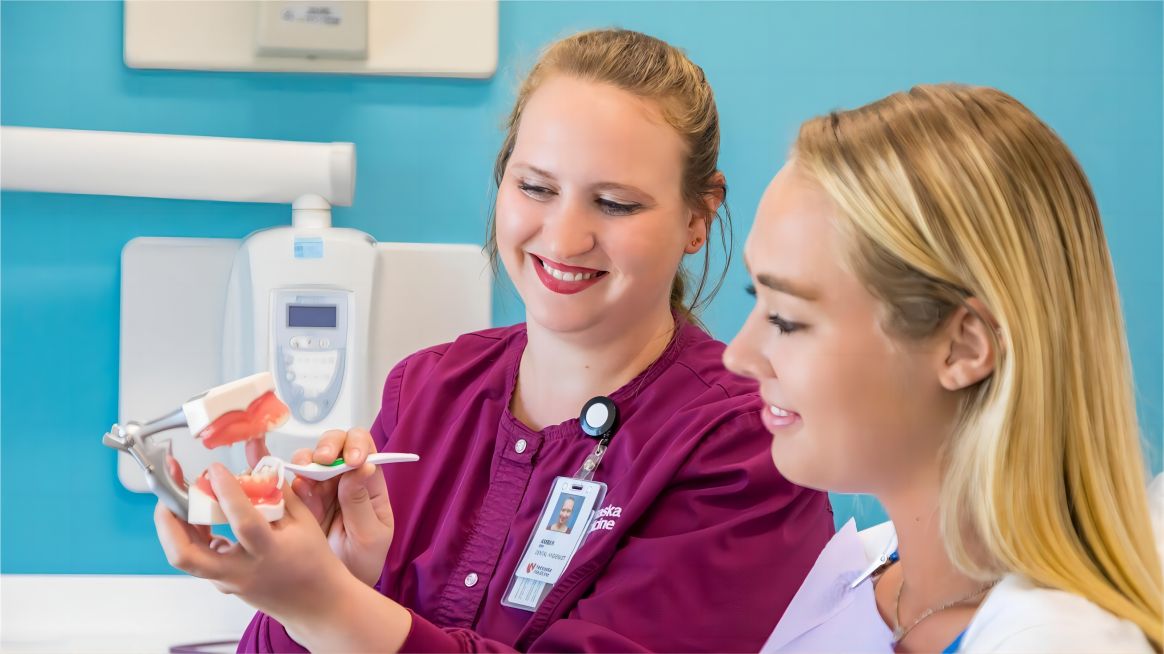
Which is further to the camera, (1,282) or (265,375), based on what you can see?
(1,282)

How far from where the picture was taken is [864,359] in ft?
3.13

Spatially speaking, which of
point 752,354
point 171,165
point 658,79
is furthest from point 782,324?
point 171,165

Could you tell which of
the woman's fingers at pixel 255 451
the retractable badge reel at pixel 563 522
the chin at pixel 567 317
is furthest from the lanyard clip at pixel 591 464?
the woman's fingers at pixel 255 451

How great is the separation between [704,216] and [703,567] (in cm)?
41

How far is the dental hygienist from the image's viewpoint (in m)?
1.12

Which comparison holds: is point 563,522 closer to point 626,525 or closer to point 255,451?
point 626,525

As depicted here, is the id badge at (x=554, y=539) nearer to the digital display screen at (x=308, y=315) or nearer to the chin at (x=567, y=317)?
the chin at (x=567, y=317)

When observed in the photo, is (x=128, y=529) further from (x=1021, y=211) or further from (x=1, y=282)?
(x=1021, y=211)

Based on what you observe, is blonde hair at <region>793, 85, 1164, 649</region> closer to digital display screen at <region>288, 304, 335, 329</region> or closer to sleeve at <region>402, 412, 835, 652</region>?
sleeve at <region>402, 412, 835, 652</region>

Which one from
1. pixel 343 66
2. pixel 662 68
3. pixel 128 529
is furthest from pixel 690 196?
pixel 128 529

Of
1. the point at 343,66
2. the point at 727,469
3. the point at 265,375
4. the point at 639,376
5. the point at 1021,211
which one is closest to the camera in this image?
the point at 1021,211

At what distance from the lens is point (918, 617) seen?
103cm

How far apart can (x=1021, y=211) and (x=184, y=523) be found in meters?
0.70

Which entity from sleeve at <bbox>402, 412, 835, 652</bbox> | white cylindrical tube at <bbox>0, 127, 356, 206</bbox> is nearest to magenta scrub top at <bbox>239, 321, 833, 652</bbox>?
sleeve at <bbox>402, 412, 835, 652</bbox>
